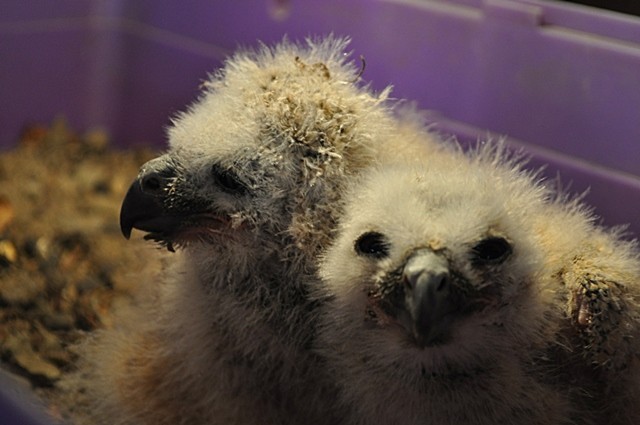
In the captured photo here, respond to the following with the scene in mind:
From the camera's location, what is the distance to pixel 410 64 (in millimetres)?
2256

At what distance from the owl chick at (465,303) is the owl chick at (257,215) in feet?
0.25

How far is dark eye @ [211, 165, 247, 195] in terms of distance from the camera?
1.46 m

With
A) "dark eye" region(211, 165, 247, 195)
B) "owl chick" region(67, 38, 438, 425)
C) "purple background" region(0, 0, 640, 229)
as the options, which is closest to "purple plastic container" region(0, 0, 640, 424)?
"purple background" region(0, 0, 640, 229)

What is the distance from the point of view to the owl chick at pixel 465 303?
1209 mm

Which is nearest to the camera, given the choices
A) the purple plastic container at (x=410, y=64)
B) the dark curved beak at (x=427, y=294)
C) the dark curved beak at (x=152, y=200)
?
the dark curved beak at (x=427, y=294)

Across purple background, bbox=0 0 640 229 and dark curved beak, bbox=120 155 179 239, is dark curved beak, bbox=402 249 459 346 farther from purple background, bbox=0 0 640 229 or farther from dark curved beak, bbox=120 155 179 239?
purple background, bbox=0 0 640 229

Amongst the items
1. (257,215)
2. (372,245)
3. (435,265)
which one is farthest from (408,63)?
(435,265)

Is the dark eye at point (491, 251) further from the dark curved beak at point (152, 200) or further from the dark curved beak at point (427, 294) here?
the dark curved beak at point (152, 200)

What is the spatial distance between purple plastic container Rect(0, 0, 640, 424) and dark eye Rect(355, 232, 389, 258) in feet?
1.96

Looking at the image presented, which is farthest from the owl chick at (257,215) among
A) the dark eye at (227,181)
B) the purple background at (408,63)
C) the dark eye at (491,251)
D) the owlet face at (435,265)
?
the purple background at (408,63)

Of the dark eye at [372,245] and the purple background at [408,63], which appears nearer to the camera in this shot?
the dark eye at [372,245]

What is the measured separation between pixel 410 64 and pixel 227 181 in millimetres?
918

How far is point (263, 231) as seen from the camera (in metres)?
1.48

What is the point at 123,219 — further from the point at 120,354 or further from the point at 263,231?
the point at 120,354
